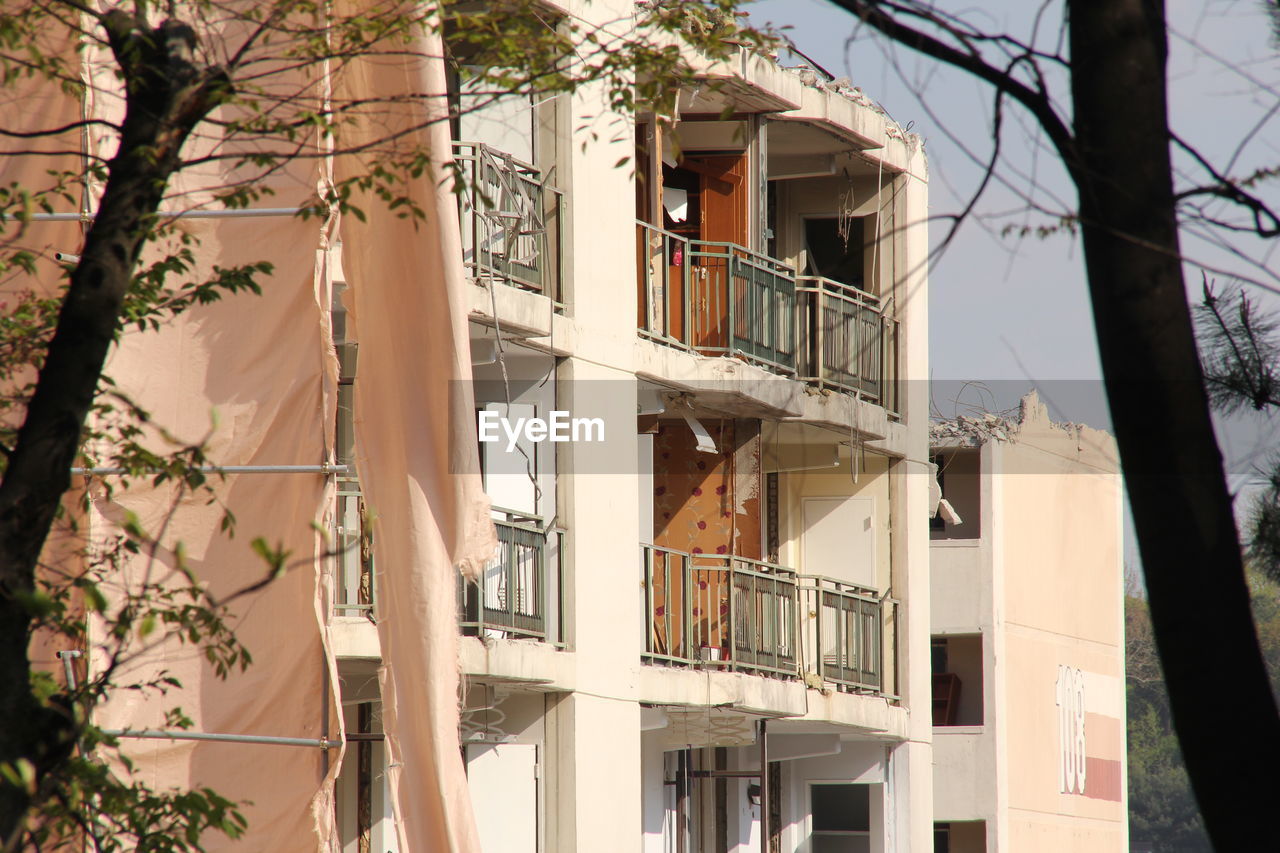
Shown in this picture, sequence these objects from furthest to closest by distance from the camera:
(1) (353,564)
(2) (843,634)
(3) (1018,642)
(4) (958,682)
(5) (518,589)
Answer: (4) (958,682)
(3) (1018,642)
(2) (843,634)
(5) (518,589)
(1) (353,564)

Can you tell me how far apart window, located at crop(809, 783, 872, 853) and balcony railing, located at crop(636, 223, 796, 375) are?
8.65 meters

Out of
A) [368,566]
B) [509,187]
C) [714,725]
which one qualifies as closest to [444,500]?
[368,566]

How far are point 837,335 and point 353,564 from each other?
8142 millimetres

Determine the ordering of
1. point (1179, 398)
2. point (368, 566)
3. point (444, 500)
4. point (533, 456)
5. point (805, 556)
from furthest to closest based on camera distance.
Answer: point (805, 556)
point (533, 456)
point (368, 566)
point (444, 500)
point (1179, 398)

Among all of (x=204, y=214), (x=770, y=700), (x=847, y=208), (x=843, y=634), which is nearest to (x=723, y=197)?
(x=847, y=208)

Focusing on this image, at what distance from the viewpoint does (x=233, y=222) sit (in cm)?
1420

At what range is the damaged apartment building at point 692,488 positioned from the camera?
1755 centimetres

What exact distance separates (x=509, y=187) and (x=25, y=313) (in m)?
7.91

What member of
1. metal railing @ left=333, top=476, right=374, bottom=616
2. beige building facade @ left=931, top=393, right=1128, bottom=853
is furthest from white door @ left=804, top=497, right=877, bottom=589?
metal railing @ left=333, top=476, right=374, bottom=616

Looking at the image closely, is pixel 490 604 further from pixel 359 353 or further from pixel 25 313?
pixel 25 313

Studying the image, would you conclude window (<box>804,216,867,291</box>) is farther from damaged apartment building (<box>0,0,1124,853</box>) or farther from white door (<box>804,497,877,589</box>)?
white door (<box>804,497,877,589</box>)

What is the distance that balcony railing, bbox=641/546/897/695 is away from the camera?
19.8 m

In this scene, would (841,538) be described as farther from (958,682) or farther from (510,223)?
(958,682)

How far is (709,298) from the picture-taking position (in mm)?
20641
